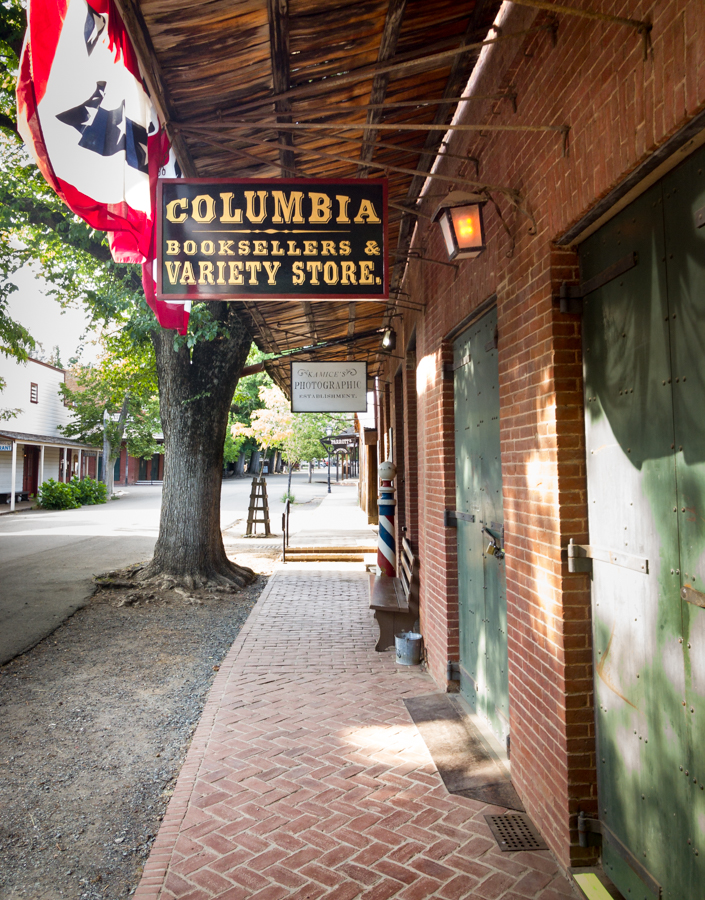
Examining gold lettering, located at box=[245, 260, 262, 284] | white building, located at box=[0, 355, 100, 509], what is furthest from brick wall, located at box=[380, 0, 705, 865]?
white building, located at box=[0, 355, 100, 509]

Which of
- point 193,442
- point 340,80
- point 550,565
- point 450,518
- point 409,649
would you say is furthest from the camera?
point 193,442

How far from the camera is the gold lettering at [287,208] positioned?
3.66m

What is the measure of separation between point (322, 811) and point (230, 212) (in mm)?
3445

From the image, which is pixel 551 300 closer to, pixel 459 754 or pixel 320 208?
pixel 320 208

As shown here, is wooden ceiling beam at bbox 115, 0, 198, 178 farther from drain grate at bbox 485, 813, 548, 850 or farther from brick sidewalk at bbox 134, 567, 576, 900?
drain grate at bbox 485, 813, 548, 850

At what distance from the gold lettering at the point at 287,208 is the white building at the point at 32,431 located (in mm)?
25565

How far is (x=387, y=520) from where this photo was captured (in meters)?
8.19

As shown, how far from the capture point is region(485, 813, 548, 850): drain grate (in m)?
2.97

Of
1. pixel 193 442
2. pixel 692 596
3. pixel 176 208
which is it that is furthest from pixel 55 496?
pixel 692 596

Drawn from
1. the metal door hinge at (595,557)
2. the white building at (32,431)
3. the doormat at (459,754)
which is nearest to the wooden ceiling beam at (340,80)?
the metal door hinge at (595,557)

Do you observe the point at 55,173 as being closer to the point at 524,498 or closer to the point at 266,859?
the point at 524,498

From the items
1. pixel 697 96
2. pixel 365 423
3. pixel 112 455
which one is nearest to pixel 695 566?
pixel 697 96

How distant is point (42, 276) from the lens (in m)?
10.4

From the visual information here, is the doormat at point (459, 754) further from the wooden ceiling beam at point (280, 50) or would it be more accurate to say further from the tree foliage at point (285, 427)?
the tree foliage at point (285, 427)
